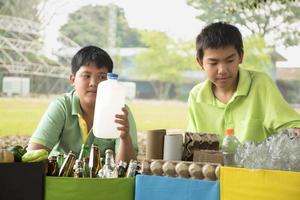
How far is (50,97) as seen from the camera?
369cm

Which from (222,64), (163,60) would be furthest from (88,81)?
(163,60)

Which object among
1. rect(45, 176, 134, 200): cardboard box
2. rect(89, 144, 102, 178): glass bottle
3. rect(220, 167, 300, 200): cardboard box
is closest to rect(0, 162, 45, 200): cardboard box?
rect(45, 176, 134, 200): cardboard box

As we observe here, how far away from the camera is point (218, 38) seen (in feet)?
6.12

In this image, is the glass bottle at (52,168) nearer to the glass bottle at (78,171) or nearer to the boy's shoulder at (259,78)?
the glass bottle at (78,171)

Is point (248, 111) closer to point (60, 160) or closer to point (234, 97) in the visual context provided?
point (234, 97)

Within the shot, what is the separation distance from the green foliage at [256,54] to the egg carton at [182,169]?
90.4 inches

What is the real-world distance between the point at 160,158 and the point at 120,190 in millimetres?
166

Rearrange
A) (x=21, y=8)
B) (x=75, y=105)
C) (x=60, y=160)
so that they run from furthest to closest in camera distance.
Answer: (x=21, y=8)
(x=75, y=105)
(x=60, y=160)

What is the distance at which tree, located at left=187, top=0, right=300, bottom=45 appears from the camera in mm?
3469

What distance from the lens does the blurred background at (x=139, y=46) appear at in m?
3.51

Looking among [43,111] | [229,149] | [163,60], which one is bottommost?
[229,149]

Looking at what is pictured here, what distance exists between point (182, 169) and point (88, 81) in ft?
2.60

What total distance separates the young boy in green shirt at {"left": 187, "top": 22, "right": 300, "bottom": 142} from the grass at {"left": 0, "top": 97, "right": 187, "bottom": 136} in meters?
1.67

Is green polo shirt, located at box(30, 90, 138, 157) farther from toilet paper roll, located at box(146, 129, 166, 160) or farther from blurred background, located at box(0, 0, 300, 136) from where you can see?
blurred background, located at box(0, 0, 300, 136)
